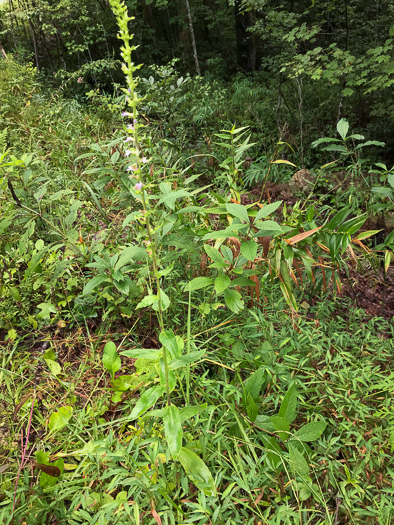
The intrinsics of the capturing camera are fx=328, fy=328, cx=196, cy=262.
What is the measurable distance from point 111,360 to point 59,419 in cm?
33

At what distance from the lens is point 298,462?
119 centimetres

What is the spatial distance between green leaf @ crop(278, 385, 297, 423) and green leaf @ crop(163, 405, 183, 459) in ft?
1.60

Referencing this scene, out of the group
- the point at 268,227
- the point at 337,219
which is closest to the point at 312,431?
the point at 268,227

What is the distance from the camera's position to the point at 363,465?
1256 mm

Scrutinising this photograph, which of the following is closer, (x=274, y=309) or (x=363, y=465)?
(x=363, y=465)

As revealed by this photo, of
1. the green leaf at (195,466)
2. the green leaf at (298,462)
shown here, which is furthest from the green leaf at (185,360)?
the green leaf at (298,462)

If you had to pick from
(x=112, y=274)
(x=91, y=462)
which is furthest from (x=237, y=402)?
(x=112, y=274)

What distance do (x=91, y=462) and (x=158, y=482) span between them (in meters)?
0.30

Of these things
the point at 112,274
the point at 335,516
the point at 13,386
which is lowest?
the point at 335,516

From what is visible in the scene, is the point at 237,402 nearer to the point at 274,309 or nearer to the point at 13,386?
the point at 274,309

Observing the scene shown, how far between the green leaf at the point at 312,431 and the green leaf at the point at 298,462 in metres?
0.06

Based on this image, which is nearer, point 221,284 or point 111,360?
point 221,284

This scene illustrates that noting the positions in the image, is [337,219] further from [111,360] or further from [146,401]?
[111,360]

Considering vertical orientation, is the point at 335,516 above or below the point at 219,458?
below
